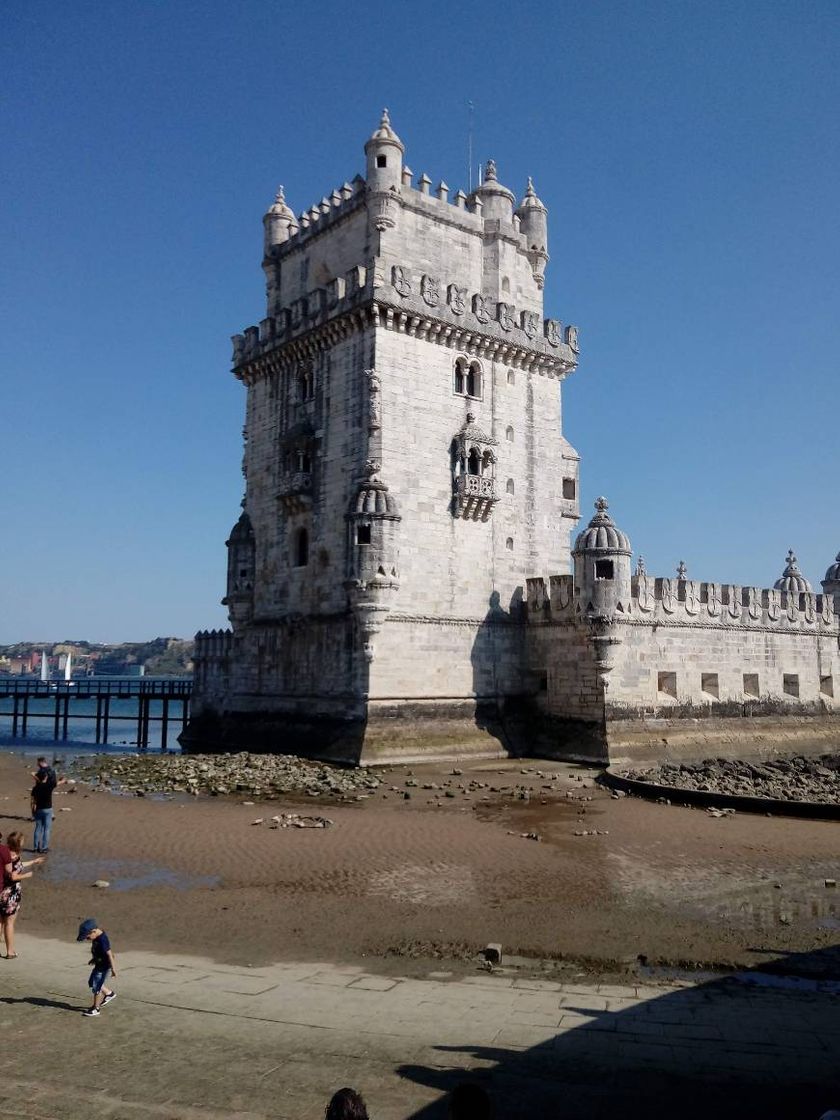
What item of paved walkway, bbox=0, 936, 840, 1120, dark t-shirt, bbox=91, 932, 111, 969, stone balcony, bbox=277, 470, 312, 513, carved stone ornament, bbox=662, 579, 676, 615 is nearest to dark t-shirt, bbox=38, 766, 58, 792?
paved walkway, bbox=0, 936, 840, 1120

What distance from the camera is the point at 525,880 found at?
1455 cm

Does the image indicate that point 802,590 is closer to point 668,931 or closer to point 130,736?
Answer: point 668,931

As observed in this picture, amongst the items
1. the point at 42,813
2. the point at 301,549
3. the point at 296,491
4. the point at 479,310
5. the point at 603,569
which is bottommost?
the point at 42,813

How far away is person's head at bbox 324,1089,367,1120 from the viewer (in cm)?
416

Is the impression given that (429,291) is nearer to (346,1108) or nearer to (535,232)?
(535,232)

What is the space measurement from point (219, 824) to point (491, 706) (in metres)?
14.1

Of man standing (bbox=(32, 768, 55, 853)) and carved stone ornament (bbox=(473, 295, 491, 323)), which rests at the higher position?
carved stone ornament (bbox=(473, 295, 491, 323))

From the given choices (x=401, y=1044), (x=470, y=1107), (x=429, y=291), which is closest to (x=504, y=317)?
(x=429, y=291)

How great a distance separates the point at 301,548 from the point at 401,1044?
26702 millimetres

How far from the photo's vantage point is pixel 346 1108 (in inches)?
165

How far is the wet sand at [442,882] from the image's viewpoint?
37.0 feet

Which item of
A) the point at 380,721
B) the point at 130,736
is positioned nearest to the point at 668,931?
the point at 380,721

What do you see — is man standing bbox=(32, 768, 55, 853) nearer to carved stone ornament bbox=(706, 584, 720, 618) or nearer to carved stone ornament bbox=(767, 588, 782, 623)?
carved stone ornament bbox=(706, 584, 720, 618)

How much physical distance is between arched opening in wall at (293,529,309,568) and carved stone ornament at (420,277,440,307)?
392 inches
